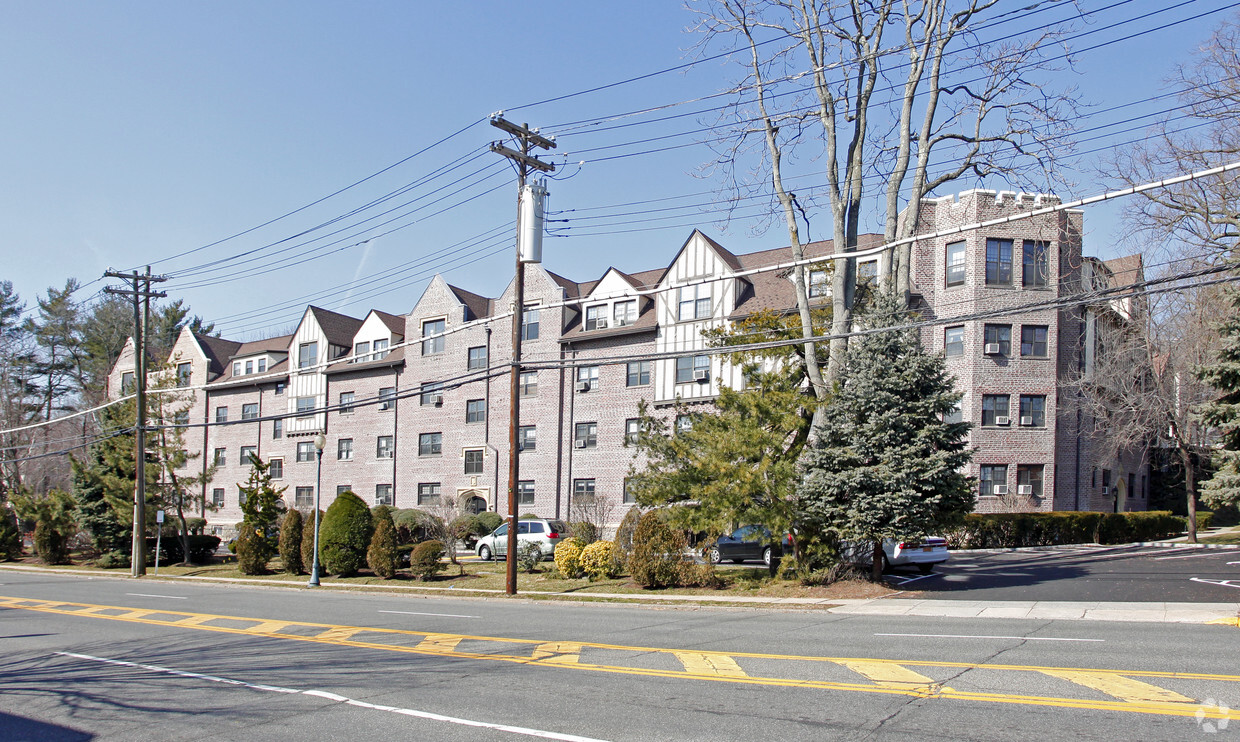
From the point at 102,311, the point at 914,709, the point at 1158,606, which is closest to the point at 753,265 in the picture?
the point at 1158,606

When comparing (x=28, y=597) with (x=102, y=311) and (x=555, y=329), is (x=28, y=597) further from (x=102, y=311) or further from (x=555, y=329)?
(x=102, y=311)

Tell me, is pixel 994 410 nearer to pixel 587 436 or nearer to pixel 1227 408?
pixel 1227 408

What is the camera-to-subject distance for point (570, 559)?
2383 cm

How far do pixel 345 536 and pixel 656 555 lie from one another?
1173 centimetres

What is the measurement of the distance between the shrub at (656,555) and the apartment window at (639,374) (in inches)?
704

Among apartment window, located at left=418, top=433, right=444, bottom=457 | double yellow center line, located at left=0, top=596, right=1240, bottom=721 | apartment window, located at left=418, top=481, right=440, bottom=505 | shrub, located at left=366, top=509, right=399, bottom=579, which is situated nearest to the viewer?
double yellow center line, located at left=0, top=596, right=1240, bottom=721

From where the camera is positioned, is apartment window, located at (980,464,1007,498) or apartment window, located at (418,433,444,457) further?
apartment window, located at (418,433,444,457)

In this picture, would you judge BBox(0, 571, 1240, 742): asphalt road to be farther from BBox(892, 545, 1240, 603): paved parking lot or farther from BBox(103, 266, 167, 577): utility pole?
BBox(103, 266, 167, 577): utility pole

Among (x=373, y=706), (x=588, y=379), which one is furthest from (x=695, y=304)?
(x=373, y=706)

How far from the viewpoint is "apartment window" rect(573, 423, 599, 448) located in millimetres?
41219

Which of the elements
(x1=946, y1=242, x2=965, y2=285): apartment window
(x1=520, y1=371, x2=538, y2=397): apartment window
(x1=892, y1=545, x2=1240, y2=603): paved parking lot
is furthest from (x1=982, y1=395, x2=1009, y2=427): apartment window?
(x1=520, y1=371, x2=538, y2=397): apartment window

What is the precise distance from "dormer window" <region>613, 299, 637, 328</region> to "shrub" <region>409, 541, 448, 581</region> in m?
17.5

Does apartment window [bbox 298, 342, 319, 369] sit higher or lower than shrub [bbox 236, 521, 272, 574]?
higher

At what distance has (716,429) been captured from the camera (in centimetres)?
2067
